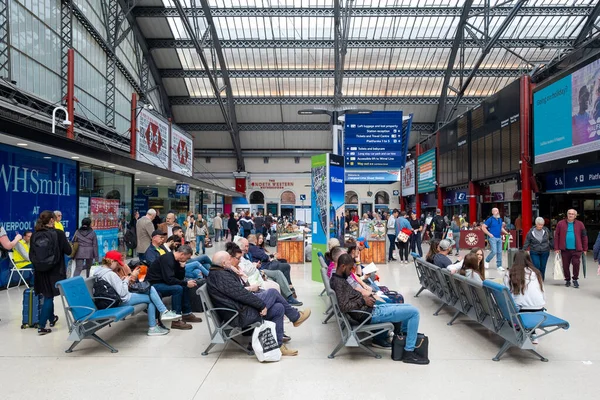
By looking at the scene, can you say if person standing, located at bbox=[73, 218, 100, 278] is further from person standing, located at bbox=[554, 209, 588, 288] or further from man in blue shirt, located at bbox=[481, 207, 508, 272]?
man in blue shirt, located at bbox=[481, 207, 508, 272]

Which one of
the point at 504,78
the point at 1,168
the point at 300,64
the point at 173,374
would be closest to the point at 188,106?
the point at 300,64

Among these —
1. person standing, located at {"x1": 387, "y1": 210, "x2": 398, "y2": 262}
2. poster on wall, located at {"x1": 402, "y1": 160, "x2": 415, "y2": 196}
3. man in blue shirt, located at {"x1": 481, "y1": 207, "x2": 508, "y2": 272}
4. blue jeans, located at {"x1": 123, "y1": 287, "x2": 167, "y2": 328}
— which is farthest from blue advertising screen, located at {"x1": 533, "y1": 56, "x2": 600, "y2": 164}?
poster on wall, located at {"x1": 402, "y1": 160, "x2": 415, "y2": 196}

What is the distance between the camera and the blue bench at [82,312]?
16.1ft

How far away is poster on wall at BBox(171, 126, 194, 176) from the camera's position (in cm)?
2010

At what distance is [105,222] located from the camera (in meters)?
12.8

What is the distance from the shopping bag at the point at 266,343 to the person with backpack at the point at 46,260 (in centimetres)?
291

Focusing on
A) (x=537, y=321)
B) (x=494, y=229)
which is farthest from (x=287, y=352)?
(x=494, y=229)

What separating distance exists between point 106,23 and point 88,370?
22.5m

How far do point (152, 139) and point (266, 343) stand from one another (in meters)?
13.7

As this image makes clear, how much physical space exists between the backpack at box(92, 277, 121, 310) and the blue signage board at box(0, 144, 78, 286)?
4881 mm

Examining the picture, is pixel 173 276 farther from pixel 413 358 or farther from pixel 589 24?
pixel 589 24

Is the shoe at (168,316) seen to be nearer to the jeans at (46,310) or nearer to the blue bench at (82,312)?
the blue bench at (82,312)

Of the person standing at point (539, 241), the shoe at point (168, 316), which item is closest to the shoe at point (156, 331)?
the shoe at point (168, 316)

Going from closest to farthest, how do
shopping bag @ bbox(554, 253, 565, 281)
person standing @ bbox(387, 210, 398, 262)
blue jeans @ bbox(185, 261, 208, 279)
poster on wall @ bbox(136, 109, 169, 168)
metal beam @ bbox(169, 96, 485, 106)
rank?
1. blue jeans @ bbox(185, 261, 208, 279)
2. shopping bag @ bbox(554, 253, 565, 281)
3. person standing @ bbox(387, 210, 398, 262)
4. poster on wall @ bbox(136, 109, 169, 168)
5. metal beam @ bbox(169, 96, 485, 106)
